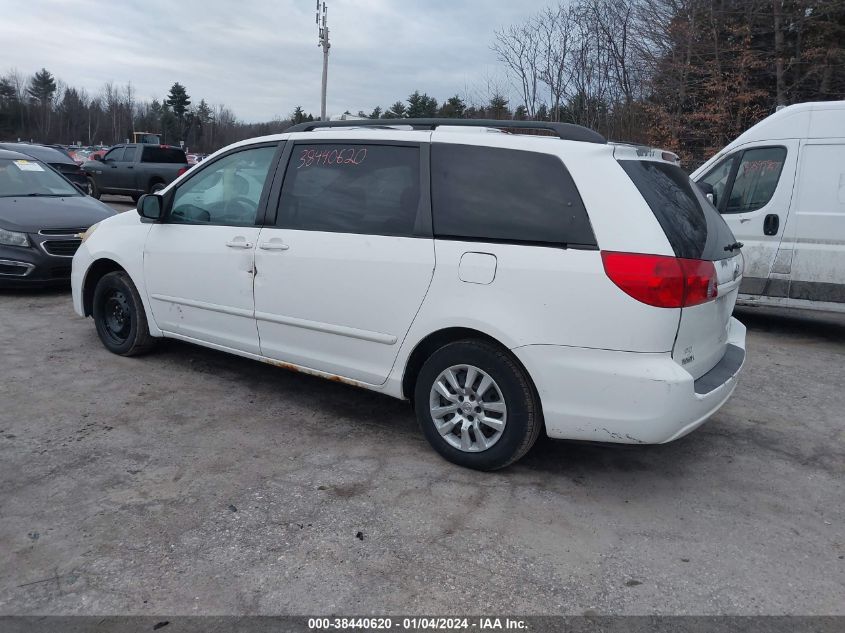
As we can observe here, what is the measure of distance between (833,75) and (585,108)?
20.7ft

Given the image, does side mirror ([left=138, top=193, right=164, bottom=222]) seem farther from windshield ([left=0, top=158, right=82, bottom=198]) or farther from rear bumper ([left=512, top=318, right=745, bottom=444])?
windshield ([left=0, top=158, right=82, bottom=198])

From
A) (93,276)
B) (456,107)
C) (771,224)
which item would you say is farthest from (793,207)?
(456,107)

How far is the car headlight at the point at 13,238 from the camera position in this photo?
7832 mm

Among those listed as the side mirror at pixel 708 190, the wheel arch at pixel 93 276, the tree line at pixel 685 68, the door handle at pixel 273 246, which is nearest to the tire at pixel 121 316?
the wheel arch at pixel 93 276

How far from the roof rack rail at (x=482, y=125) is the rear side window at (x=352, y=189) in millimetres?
253

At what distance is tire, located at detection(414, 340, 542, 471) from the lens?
3.62 m

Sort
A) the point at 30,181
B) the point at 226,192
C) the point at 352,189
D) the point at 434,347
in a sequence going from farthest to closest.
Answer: the point at 30,181 → the point at 226,192 → the point at 352,189 → the point at 434,347

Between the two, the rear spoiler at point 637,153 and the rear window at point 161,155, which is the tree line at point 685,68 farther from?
the rear spoiler at point 637,153

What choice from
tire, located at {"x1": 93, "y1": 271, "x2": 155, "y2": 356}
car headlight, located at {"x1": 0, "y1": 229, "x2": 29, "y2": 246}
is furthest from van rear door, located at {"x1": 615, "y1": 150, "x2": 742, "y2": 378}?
car headlight, located at {"x1": 0, "y1": 229, "x2": 29, "y2": 246}

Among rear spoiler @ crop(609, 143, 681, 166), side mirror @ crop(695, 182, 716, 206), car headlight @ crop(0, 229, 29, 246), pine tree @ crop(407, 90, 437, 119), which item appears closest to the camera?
rear spoiler @ crop(609, 143, 681, 166)

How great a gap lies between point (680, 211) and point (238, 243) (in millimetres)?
2769

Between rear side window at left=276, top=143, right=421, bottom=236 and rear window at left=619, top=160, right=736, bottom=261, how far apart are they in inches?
48.6

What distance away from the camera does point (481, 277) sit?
366 centimetres

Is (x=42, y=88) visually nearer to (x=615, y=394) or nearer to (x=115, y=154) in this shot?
(x=115, y=154)
